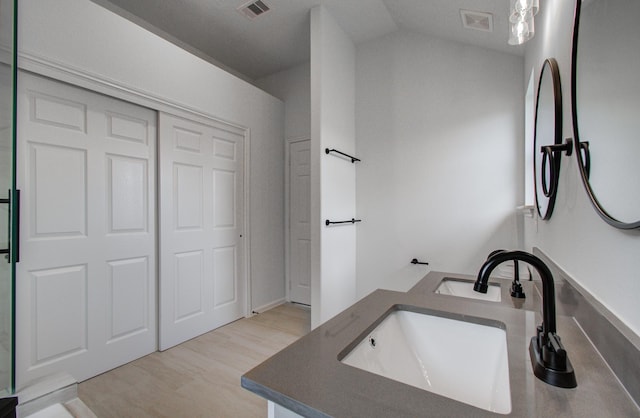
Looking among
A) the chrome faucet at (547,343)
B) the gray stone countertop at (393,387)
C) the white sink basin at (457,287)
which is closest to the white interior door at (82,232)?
the gray stone countertop at (393,387)

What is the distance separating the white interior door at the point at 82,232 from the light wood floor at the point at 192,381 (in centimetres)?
20

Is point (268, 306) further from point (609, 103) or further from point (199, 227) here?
point (609, 103)

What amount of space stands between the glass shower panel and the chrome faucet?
65.2 inches

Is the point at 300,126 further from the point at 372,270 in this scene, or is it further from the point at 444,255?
the point at 444,255

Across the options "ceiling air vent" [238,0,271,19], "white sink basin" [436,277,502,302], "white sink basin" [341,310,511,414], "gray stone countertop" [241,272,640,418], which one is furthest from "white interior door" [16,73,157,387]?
"white sink basin" [436,277,502,302]

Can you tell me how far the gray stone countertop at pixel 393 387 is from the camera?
46cm

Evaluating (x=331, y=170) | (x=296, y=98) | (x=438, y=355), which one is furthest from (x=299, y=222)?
(x=438, y=355)

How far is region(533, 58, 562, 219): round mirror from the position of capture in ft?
3.23

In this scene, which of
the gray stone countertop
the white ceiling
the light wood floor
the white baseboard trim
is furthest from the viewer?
the white baseboard trim

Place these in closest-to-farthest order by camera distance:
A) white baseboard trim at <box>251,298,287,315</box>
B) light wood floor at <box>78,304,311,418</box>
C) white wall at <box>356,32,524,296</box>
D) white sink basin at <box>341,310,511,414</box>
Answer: white sink basin at <box>341,310,511,414</box>, light wood floor at <box>78,304,311,418</box>, white wall at <box>356,32,524,296</box>, white baseboard trim at <box>251,298,287,315</box>

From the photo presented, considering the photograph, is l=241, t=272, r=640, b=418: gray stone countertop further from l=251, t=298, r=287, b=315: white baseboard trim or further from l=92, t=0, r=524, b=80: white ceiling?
l=251, t=298, r=287, b=315: white baseboard trim

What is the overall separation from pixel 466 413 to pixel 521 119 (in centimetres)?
261

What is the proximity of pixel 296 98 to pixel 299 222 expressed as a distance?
154cm

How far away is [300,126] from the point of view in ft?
11.3
